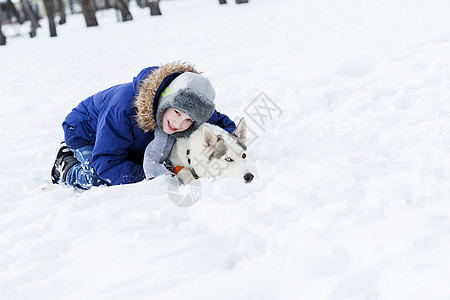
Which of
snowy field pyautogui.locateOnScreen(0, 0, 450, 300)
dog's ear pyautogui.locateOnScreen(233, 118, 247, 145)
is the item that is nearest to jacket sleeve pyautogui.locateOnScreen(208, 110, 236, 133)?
snowy field pyautogui.locateOnScreen(0, 0, 450, 300)

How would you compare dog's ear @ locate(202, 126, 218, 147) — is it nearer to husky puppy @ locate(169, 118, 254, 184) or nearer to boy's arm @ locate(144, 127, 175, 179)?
husky puppy @ locate(169, 118, 254, 184)

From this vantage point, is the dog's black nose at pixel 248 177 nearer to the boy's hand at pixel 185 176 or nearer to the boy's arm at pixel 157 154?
the boy's hand at pixel 185 176

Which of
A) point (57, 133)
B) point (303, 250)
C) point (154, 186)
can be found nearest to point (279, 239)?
point (303, 250)

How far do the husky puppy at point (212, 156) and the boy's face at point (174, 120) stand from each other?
17cm

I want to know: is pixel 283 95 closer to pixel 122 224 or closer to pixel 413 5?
pixel 122 224

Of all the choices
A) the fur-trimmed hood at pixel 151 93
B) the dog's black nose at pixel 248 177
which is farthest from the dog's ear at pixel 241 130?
the fur-trimmed hood at pixel 151 93

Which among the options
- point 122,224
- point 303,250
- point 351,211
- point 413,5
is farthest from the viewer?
point 413,5

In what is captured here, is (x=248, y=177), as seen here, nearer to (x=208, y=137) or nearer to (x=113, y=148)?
(x=208, y=137)

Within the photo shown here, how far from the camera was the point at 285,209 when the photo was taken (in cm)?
275

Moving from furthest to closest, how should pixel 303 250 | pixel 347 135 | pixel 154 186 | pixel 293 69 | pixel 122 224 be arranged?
pixel 293 69 < pixel 347 135 < pixel 154 186 < pixel 122 224 < pixel 303 250

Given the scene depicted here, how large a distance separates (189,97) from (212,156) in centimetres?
57

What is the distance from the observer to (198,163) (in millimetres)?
3543

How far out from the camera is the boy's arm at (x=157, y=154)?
344 centimetres

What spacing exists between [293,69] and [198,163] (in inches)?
148
